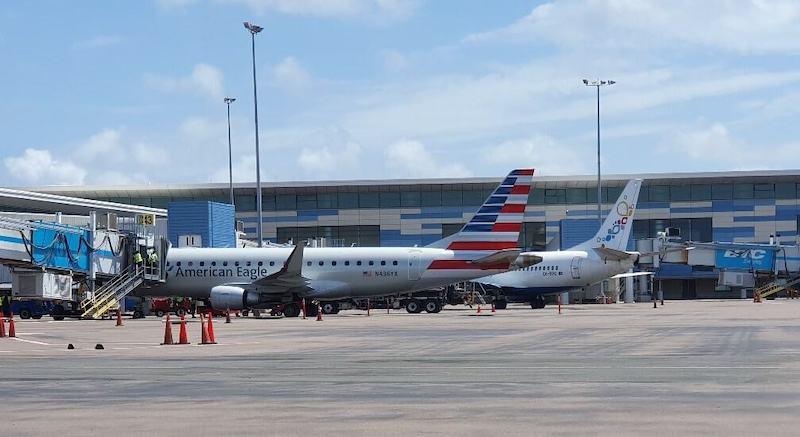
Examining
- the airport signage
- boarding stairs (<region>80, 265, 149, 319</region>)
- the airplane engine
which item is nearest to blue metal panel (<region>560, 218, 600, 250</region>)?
the airport signage

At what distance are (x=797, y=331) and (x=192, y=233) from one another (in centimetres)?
4140

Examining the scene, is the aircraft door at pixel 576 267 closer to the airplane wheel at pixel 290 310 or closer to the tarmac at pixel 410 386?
the airplane wheel at pixel 290 310

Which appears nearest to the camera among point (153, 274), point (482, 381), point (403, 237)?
point (482, 381)

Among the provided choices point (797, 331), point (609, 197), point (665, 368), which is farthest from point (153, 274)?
point (609, 197)

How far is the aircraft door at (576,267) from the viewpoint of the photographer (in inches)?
2630

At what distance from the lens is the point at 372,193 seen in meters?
105

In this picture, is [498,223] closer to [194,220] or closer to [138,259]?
[138,259]

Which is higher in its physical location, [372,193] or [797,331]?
[372,193]

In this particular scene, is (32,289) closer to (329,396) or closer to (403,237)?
(329,396)

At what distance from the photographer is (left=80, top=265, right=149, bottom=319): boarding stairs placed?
47.9 m

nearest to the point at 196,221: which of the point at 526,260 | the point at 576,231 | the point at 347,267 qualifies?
the point at 347,267

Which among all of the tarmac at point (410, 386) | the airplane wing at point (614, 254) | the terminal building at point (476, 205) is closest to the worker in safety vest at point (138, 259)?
the tarmac at point (410, 386)

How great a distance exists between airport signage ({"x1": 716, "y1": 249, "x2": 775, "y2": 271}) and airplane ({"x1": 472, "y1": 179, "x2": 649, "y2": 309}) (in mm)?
18296

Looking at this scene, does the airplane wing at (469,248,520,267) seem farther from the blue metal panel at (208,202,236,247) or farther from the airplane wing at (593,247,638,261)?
the blue metal panel at (208,202,236,247)
